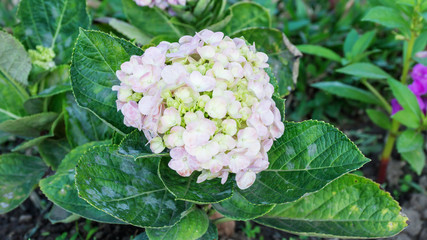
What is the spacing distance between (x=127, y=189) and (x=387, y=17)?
3.47 feet

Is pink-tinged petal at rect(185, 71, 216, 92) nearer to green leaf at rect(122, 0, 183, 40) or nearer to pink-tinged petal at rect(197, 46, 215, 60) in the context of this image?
pink-tinged petal at rect(197, 46, 215, 60)

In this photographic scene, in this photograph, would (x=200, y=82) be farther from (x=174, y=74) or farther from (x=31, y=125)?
(x=31, y=125)

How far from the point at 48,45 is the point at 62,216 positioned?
683 millimetres

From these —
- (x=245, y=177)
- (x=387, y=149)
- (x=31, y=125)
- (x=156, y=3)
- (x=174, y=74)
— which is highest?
(x=174, y=74)

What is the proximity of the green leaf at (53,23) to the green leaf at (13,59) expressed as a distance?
0.67 feet

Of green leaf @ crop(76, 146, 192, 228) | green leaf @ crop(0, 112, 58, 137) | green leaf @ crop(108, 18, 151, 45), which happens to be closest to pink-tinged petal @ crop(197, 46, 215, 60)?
green leaf @ crop(76, 146, 192, 228)

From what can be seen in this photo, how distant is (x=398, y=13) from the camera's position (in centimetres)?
172

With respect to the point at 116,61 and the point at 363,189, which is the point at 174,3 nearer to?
the point at 116,61

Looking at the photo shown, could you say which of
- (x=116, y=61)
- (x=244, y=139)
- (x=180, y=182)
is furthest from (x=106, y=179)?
(x=244, y=139)

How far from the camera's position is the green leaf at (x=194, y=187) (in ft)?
3.80

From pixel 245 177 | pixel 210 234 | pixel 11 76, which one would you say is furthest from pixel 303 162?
pixel 11 76

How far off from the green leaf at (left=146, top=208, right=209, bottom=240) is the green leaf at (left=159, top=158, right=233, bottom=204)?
0.41 ft

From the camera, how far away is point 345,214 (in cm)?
141

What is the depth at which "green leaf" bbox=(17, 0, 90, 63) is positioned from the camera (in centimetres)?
181
